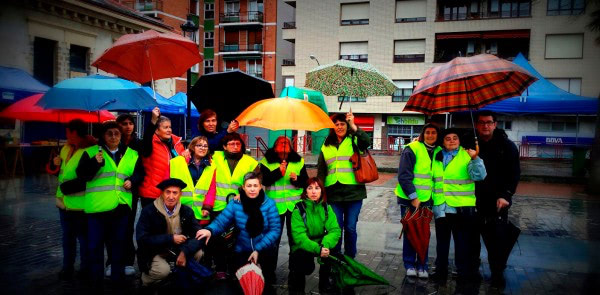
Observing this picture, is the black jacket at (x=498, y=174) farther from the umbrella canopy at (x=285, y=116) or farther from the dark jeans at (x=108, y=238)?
the dark jeans at (x=108, y=238)

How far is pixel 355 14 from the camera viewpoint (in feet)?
115

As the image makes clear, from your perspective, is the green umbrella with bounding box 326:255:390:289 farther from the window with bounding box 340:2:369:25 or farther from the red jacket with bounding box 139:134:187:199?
the window with bounding box 340:2:369:25

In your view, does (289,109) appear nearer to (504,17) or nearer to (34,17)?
(34,17)

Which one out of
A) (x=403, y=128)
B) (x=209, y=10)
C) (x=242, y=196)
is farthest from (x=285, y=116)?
(x=209, y=10)

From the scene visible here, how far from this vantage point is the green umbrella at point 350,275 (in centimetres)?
463

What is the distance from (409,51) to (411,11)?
9.87 feet

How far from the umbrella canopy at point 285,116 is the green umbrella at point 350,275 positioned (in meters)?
1.46

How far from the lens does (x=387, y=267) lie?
5676mm

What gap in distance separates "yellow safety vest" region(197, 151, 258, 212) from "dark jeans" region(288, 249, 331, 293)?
1.03 m

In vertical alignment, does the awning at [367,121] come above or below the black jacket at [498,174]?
above

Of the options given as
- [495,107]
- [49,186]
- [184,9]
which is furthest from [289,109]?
[184,9]

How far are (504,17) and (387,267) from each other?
31.4m

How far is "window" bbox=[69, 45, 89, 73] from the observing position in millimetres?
19406

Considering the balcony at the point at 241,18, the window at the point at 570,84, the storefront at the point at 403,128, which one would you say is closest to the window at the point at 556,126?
the window at the point at 570,84
